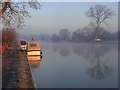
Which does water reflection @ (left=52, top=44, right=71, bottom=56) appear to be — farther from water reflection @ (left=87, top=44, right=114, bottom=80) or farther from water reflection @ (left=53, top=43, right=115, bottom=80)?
water reflection @ (left=87, top=44, right=114, bottom=80)

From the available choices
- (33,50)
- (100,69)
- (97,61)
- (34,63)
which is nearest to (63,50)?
(33,50)

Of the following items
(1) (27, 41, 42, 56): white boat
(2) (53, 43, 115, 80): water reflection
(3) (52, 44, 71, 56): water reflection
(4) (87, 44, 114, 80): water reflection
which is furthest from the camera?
(3) (52, 44, 71, 56): water reflection

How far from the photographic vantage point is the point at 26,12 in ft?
59.9

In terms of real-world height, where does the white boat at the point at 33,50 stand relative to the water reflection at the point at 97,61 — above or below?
above

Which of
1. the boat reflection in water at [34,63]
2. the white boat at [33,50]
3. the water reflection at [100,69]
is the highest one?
the white boat at [33,50]

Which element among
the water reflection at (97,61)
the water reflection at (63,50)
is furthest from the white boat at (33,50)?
the water reflection at (63,50)

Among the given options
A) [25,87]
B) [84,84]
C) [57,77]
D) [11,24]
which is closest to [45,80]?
[57,77]

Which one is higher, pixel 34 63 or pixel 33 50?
pixel 33 50

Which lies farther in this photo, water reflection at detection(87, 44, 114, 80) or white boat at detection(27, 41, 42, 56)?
white boat at detection(27, 41, 42, 56)

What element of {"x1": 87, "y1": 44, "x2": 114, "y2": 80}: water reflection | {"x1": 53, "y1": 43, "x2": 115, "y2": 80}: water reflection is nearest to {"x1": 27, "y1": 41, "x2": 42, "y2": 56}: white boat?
{"x1": 53, "y1": 43, "x2": 115, "y2": 80}: water reflection

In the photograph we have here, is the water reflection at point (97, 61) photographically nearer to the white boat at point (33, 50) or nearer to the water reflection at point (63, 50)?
the water reflection at point (63, 50)

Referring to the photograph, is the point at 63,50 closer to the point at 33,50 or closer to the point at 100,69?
the point at 33,50

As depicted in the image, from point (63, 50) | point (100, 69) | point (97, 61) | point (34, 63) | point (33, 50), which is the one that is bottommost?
point (100, 69)

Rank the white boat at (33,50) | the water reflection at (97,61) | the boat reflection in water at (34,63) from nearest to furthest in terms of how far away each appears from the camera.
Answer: the water reflection at (97,61) → the boat reflection in water at (34,63) → the white boat at (33,50)
